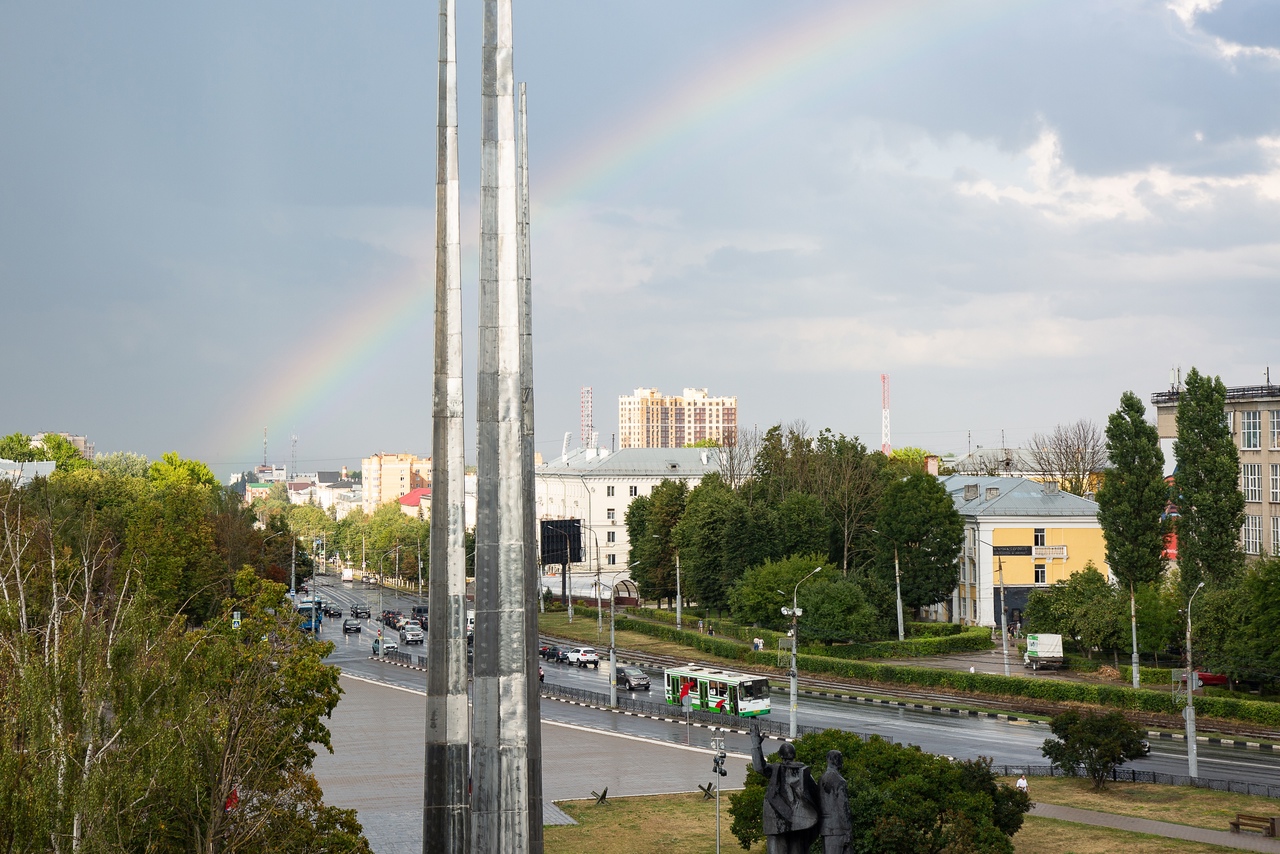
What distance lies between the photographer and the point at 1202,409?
57.3 meters

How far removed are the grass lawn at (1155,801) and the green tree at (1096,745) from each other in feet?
1.98

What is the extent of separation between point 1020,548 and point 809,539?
14.2 m

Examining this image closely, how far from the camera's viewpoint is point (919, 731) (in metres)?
48.1

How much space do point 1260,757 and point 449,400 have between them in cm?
3754

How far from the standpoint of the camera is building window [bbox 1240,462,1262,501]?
75.2 m

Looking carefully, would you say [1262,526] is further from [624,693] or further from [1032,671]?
[624,693]

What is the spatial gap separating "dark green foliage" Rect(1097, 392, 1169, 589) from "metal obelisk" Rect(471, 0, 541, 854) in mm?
54097

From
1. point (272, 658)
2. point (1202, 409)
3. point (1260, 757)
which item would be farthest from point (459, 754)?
point (1202, 409)

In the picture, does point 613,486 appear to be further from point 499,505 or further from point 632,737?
point 499,505

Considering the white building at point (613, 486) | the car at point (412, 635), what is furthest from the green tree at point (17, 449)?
the car at point (412, 635)

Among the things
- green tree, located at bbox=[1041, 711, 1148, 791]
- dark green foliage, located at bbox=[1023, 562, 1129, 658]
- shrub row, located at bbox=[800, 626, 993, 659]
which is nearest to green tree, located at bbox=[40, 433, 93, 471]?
shrub row, located at bbox=[800, 626, 993, 659]

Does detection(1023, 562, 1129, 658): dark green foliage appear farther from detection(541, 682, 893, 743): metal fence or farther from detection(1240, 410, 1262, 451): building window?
detection(541, 682, 893, 743): metal fence

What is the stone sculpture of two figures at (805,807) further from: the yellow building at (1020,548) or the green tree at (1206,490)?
the yellow building at (1020,548)

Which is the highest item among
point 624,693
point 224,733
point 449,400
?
point 449,400
